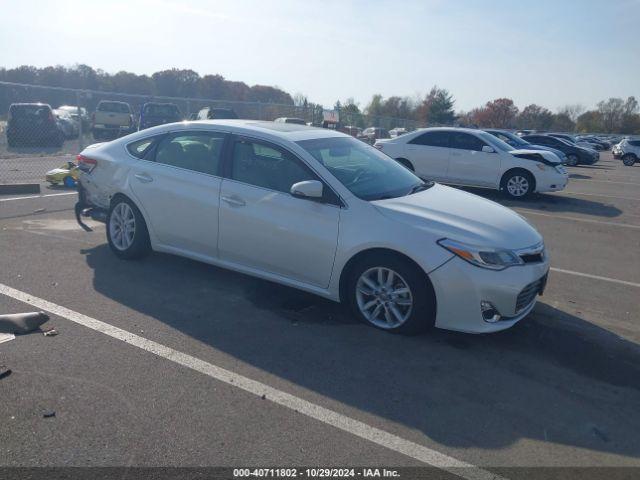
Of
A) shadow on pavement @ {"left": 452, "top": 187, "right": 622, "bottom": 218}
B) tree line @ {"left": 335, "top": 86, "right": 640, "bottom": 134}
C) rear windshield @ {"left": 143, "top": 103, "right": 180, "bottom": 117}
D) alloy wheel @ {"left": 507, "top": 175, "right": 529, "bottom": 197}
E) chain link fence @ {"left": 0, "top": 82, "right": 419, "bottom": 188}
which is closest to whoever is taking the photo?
shadow on pavement @ {"left": 452, "top": 187, "right": 622, "bottom": 218}

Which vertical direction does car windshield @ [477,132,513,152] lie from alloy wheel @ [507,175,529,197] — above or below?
above

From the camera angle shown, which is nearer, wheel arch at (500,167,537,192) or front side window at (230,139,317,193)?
front side window at (230,139,317,193)

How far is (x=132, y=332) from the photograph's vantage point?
4.54 meters

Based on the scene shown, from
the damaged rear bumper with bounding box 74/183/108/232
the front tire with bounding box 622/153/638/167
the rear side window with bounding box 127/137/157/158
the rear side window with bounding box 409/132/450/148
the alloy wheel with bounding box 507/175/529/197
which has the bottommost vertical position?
the front tire with bounding box 622/153/638/167

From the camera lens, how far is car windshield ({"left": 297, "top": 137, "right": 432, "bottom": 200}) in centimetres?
514

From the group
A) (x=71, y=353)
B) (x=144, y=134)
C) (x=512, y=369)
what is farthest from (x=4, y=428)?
(x=144, y=134)

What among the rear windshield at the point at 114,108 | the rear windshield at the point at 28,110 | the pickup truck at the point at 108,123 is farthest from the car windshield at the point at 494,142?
the rear windshield at the point at 114,108

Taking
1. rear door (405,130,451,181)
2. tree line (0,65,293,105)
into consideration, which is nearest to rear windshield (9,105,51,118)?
rear door (405,130,451,181)

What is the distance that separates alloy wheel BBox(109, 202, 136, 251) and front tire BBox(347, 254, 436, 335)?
9.21 ft

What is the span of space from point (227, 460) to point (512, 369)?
7.58 feet

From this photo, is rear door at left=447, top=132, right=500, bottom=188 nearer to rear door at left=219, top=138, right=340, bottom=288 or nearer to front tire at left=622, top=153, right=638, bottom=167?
rear door at left=219, top=138, right=340, bottom=288

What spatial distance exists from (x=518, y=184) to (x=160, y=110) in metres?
15.6

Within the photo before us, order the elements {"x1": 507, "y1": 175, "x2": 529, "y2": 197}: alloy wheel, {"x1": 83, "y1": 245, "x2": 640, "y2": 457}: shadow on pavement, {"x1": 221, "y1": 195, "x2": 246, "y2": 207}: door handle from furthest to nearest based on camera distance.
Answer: {"x1": 507, "y1": 175, "x2": 529, "y2": 197}: alloy wheel, {"x1": 221, "y1": 195, "x2": 246, "y2": 207}: door handle, {"x1": 83, "y1": 245, "x2": 640, "y2": 457}: shadow on pavement

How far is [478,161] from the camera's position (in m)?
13.6
